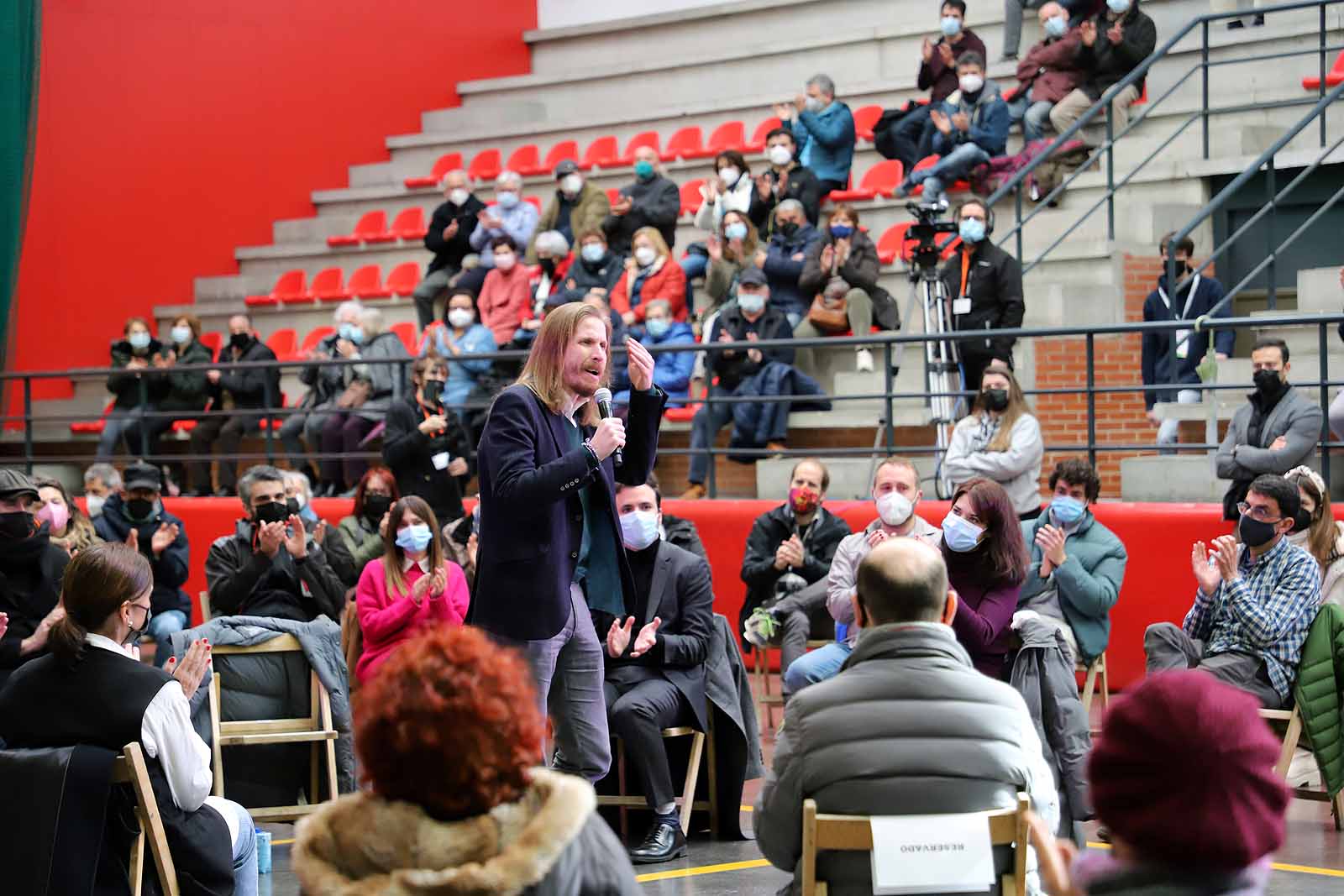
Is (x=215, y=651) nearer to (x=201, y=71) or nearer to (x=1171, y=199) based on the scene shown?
(x=1171, y=199)

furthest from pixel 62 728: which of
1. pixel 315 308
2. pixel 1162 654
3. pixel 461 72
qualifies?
pixel 461 72

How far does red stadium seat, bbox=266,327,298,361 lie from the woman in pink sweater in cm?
797

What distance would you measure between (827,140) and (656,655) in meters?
6.82

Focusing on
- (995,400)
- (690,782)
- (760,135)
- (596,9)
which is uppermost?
(596,9)

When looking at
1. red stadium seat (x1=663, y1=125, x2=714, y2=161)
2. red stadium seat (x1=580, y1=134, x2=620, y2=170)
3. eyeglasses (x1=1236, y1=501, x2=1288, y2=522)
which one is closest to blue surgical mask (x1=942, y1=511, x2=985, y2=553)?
eyeglasses (x1=1236, y1=501, x2=1288, y2=522)

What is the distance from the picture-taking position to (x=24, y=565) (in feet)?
19.5

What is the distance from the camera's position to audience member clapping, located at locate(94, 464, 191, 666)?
8555 mm

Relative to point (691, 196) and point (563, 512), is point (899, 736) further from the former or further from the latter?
point (691, 196)

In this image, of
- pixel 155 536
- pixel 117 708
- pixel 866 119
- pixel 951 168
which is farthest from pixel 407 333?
pixel 117 708

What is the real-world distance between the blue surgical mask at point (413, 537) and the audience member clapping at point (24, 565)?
1.26 metres

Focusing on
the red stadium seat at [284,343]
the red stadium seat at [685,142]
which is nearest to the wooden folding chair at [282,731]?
the red stadium seat at [284,343]

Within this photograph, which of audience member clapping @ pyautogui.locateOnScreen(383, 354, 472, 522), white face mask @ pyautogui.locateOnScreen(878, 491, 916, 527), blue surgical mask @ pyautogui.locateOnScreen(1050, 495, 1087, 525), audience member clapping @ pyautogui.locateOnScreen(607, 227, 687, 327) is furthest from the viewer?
audience member clapping @ pyautogui.locateOnScreen(607, 227, 687, 327)

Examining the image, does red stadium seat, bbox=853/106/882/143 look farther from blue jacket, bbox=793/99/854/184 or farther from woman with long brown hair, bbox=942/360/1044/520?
woman with long brown hair, bbox=942/360/1044/520

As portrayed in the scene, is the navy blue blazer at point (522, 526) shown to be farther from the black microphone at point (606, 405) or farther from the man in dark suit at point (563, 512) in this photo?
the black microphone at point (606, 405)
